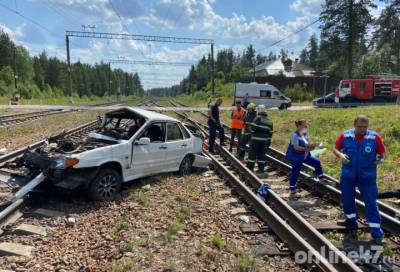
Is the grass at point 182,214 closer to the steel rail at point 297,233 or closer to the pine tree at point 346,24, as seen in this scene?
the steel rail at point 297,233

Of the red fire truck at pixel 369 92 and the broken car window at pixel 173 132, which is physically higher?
the red fire truck at pixel 369 92

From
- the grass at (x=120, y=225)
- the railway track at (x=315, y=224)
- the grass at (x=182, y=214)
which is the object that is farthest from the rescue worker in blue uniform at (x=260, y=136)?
the grass at (x=120, y=225)

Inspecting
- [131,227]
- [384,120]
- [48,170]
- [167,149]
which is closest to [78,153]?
[48,170]

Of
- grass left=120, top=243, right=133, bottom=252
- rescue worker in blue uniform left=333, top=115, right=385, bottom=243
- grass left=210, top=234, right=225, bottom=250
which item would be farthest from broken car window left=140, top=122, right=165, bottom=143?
rescue worker in blue uniform left=333, top=115, right=385, bottom=243

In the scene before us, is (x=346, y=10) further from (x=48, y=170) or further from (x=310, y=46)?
(x=310, y=46)

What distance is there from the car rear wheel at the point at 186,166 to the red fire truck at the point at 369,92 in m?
35.0

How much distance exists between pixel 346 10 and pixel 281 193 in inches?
2328

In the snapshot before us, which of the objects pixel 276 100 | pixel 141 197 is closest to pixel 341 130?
pixel 141 197

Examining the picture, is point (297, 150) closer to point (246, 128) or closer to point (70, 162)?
point (246, 128)

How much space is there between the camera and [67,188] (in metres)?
7.53

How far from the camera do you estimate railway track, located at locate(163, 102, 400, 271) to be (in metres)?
5.37

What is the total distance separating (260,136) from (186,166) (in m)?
2.06

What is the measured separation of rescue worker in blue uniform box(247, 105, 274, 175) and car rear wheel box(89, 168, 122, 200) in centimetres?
406

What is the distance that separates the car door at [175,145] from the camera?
1005 cm
